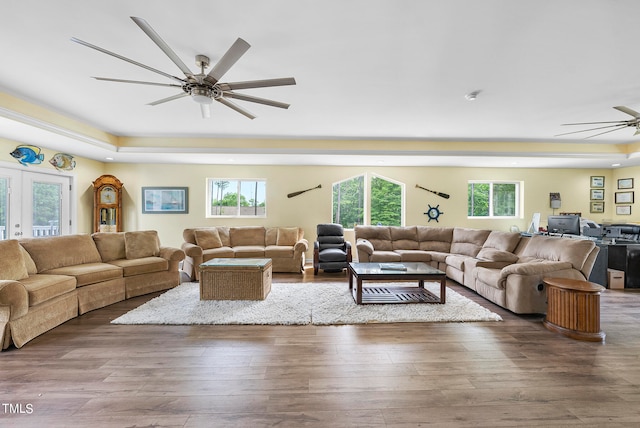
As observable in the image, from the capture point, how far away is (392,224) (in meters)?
6.92

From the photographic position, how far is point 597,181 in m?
6.72

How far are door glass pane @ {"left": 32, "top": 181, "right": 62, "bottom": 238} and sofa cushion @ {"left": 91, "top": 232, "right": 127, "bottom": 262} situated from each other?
180cm

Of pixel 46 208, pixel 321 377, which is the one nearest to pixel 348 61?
pixel 321 377

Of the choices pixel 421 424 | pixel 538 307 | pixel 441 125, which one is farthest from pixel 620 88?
pixel 421 424

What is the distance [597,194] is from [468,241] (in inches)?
163

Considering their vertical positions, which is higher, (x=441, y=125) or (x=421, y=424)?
(x=441, y=125)

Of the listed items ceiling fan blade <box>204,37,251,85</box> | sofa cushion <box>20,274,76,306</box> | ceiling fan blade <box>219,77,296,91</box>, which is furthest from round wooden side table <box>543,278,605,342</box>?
sofa cushion <box>20,274,76,306</box>

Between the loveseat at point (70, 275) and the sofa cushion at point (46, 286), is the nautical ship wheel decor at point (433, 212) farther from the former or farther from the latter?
the sofa cushion at point (46, 286)

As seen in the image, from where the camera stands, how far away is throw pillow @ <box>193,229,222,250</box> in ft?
17.8

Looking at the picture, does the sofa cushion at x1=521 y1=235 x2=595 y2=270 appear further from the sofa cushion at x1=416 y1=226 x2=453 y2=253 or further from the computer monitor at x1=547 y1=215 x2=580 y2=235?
the sofa cushion at x1=416 y1=226 x2=453 y2=253

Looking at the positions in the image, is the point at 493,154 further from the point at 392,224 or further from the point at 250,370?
the point at 250,370

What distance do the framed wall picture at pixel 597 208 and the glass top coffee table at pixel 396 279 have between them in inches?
229

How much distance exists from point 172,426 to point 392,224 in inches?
238

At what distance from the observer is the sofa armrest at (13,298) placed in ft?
7.72
